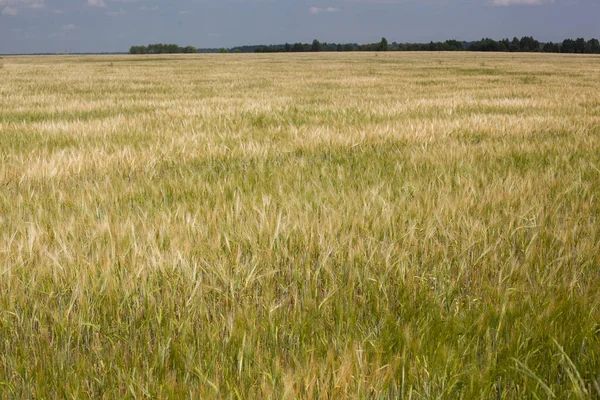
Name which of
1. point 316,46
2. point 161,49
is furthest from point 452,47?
point 161,49

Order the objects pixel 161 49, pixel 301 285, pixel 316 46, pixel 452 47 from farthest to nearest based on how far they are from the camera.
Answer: pixel 161 49, pixel 316 46, pixel 452 47, pixel 301 285

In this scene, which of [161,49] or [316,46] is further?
[161,49]

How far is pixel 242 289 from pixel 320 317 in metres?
0.27

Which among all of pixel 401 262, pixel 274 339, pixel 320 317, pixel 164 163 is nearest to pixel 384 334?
pixel 320 317

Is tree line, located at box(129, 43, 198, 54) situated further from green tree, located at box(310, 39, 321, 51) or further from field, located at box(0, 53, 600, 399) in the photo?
field, located at box(0, 53, 600, 399)

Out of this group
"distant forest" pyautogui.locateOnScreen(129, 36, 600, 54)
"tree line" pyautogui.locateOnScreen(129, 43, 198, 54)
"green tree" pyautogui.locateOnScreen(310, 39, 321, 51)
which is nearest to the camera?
"distant forest" pyautogui.locateOnScreen(129, 36, 600, 54)

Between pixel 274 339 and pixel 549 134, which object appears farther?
pixel 549 134

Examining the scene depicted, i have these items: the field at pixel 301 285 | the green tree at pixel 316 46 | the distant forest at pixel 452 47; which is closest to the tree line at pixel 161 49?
the distant forest at pixel 452 47

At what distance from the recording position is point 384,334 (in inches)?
52.6

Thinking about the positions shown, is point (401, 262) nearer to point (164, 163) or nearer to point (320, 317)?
point (320, 317)

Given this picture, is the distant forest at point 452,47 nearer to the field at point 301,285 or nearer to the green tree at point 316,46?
the green tree at point 316,46

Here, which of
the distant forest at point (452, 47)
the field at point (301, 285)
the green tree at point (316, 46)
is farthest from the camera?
the green tree at point (316, 46)

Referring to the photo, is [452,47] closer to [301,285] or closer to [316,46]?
[316,46]

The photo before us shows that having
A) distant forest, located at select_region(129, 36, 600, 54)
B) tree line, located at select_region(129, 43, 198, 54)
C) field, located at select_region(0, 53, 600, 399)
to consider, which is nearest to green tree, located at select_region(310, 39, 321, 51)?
distant forest, located at select_region(129, 36, 600, 54)
